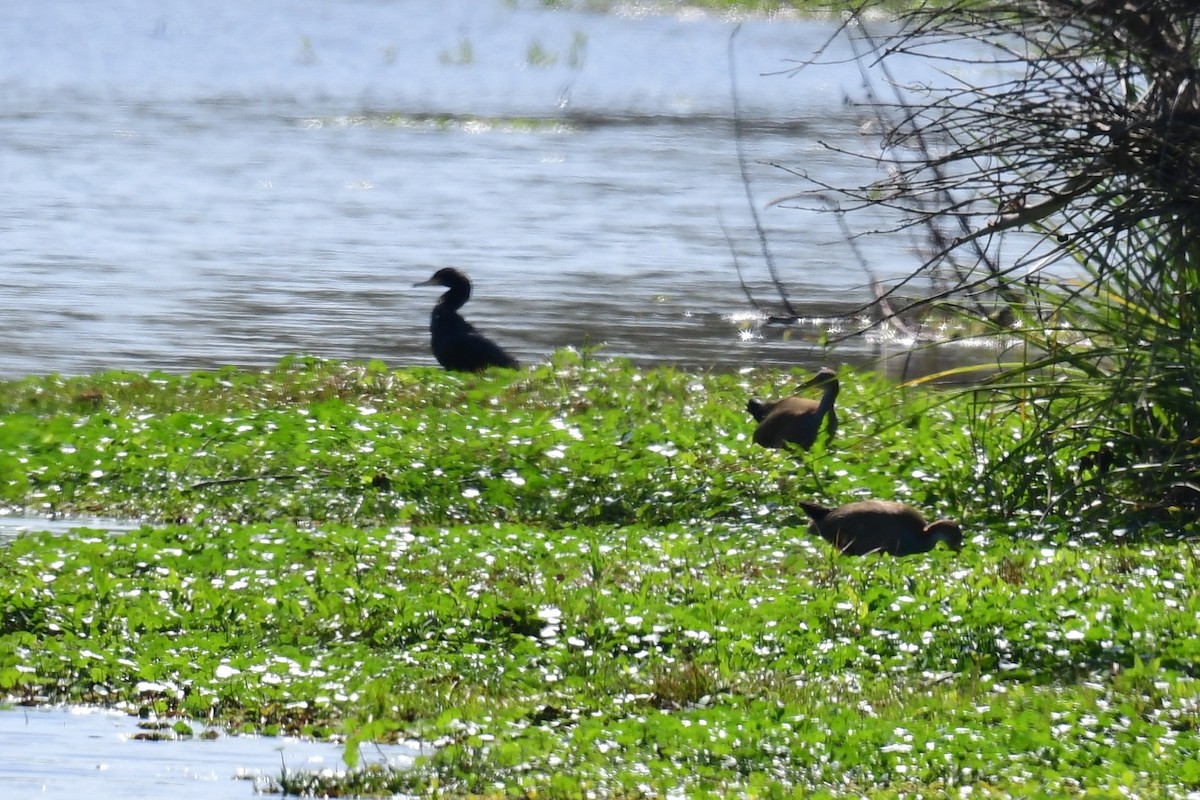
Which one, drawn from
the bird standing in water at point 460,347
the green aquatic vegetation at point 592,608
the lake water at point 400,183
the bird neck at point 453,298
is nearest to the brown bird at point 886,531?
the green aquatic vegetation at point 592,608

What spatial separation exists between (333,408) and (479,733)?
22.9ft

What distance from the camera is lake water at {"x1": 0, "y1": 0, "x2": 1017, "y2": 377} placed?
70.0ft

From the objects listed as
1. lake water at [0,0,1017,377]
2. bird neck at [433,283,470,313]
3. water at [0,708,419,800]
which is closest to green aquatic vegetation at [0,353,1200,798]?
water at [0,708,419,800]

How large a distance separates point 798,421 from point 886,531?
2432mm

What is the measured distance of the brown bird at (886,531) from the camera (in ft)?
36.2

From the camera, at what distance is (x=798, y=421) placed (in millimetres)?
13398

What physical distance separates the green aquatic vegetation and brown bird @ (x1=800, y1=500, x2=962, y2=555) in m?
0.20

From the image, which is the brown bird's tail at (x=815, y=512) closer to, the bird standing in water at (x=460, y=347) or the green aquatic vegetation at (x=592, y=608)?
the green aquatic vegetation at (x=592, y=608)

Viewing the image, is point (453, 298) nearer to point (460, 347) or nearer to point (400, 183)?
point (460, 347)

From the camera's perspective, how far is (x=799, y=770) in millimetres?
7289

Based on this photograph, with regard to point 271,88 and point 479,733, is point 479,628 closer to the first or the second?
point 479,733

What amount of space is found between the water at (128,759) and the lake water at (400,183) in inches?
194

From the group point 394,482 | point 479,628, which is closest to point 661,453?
point 394,482

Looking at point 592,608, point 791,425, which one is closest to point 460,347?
point 791,425
